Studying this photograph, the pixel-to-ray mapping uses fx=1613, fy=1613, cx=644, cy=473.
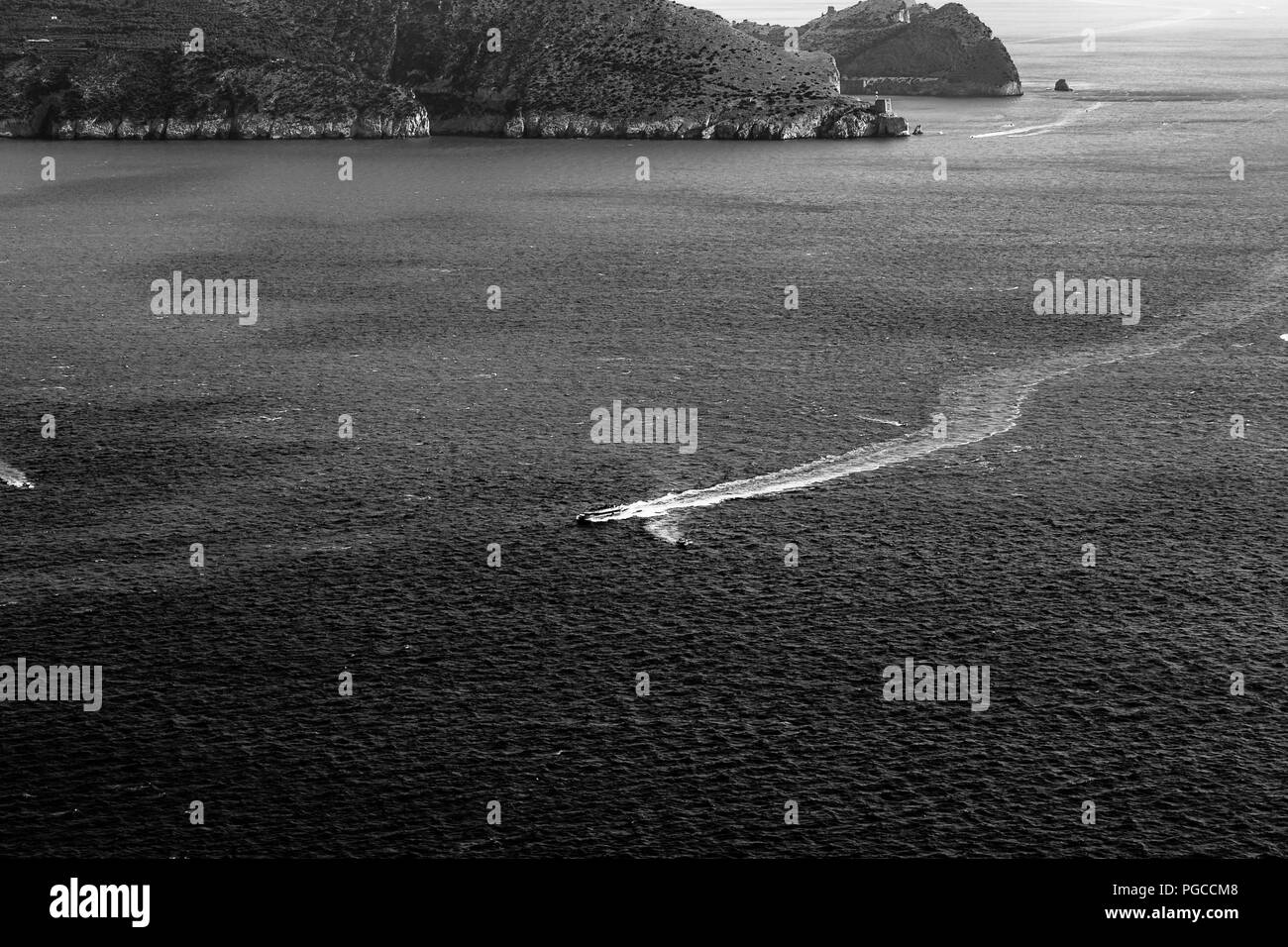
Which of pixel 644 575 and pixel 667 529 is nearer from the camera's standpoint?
pixel 644 575

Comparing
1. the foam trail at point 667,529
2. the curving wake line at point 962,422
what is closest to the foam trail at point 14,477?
the curving wake line at point 962,422

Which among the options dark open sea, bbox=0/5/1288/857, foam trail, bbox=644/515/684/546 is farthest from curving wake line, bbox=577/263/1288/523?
foam trail, bbox=644/515/684/546

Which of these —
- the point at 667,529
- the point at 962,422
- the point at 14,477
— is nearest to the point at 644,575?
the point at 667,529

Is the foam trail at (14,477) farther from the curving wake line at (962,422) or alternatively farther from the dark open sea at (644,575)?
the curving wake line at (962,422)

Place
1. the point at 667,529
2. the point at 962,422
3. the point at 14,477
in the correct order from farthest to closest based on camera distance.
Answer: the point at 962,422 → the point at 14,477 → the point at 667,529

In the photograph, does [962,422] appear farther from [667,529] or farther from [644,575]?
[644,575]

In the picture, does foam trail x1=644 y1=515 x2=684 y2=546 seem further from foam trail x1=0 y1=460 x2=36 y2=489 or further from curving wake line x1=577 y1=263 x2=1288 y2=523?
foam trail x1=0 y1=460 x2=36 y2=489

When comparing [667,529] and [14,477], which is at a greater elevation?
[14,477]
